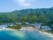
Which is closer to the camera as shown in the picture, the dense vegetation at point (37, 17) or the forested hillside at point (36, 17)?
the dense vegetation at point (37, 17)

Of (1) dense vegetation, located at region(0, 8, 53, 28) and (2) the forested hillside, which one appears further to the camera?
(2) the forested hillside

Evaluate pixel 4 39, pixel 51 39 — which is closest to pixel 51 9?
pixel 51 39

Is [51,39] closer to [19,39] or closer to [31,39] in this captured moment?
[31,39]

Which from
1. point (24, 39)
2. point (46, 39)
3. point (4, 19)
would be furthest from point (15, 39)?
point (4, 19)

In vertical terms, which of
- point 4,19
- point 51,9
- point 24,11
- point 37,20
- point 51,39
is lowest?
point 51,39

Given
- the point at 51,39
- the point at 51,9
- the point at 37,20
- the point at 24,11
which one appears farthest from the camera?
the point at 24,11

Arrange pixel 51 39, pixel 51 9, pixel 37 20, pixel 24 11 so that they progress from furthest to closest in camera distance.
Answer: pixel 24 11 < pixel 51 9 < pixel 37 20 < pixel 51 39

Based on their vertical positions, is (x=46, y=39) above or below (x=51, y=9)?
below

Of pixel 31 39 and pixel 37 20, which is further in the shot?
pixel 37 20

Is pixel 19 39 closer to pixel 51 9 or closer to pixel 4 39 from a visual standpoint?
pixel 4 39
